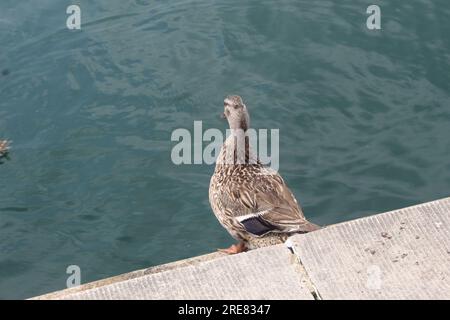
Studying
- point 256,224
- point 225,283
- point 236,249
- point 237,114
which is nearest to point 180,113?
point 237,114

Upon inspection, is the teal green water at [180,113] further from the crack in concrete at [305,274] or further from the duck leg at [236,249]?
the crack in concrete at [305,274]

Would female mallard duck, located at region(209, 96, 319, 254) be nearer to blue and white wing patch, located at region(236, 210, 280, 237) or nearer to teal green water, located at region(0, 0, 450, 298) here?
blue and white wing patch, located at region(236, 210, 280, 237)

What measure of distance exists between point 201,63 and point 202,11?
4.27 ft

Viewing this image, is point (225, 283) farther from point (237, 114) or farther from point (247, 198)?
point (237, 114)

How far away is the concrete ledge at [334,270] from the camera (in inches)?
177

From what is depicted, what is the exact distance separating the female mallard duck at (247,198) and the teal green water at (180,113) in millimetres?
1198

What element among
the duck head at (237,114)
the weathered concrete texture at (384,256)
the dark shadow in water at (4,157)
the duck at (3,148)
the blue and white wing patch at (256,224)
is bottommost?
the dark shadow in water at (4,157)

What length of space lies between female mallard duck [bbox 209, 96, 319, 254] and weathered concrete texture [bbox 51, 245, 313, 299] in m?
1.64

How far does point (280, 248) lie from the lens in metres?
4.78

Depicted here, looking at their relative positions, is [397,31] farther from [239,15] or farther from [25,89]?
[25,89]

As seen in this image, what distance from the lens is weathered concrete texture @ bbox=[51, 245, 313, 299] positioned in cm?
450

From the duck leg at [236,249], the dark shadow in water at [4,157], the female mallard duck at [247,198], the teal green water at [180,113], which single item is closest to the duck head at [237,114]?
the female mallard duck at [247,198]
